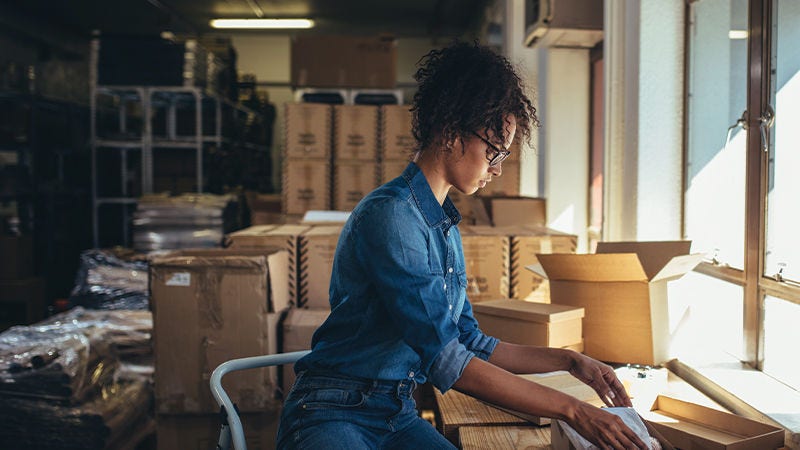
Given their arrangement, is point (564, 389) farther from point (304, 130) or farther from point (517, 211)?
point (304, 130)

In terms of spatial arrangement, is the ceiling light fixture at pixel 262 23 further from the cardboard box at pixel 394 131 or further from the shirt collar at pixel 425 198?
the shirt collar at pixel 425 198

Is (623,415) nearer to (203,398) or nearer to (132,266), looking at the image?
(203,398)

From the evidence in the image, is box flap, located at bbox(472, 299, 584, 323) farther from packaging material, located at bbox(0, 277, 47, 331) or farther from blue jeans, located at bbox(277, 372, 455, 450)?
packaging material, located at bbox(0, 277, 47, 331)

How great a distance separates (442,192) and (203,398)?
5.93 ft

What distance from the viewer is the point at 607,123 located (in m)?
3.02

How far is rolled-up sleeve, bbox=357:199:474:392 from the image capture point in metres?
1.35

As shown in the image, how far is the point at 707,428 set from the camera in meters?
1.91

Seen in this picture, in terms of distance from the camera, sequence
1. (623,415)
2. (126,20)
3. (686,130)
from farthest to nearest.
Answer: (126,20), (686,130), (623,415)

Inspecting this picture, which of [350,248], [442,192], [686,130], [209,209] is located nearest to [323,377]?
[350,248]

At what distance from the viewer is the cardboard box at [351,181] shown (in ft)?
18.2

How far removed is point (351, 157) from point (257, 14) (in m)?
5.50

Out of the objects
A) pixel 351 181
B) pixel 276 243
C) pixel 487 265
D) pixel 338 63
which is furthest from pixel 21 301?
pixel 487 265

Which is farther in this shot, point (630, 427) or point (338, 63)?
point (338, 63)

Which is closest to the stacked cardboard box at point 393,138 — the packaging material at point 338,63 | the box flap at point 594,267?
the packaging material at point 338,63
